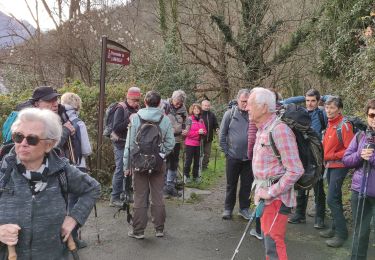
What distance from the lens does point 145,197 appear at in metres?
5.34

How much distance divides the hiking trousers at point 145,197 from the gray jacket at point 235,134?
4.16 ft

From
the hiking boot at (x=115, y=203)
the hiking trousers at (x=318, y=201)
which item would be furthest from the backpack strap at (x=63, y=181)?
the hiking boot at (x=115, y=203)

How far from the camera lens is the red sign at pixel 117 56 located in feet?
22.1

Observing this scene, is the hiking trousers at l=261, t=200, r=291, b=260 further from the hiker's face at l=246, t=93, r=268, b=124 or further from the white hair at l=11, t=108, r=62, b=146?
the white hair at l=11, t=108, r=62, b=146

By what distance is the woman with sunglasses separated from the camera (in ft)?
13.6

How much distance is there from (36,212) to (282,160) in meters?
2.05

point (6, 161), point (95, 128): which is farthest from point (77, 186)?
point (95, 128)

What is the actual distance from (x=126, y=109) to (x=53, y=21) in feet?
41.9

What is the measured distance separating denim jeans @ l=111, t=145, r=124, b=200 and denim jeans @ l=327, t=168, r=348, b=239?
11.3ft

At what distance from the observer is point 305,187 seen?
11.7 ft


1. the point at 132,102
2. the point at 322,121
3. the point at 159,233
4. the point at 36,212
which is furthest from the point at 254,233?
the point at 36,212

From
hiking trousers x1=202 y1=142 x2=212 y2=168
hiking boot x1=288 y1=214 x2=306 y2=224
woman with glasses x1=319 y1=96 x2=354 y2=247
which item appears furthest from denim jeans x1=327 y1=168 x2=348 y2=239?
hiking trousers x1=202 y1=142 x2=212 y2=168

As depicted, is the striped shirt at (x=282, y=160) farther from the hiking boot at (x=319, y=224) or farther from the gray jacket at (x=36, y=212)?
the hiking boot at (x=319, y=224)

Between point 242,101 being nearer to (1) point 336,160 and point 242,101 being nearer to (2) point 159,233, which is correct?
(1) point 336,160
